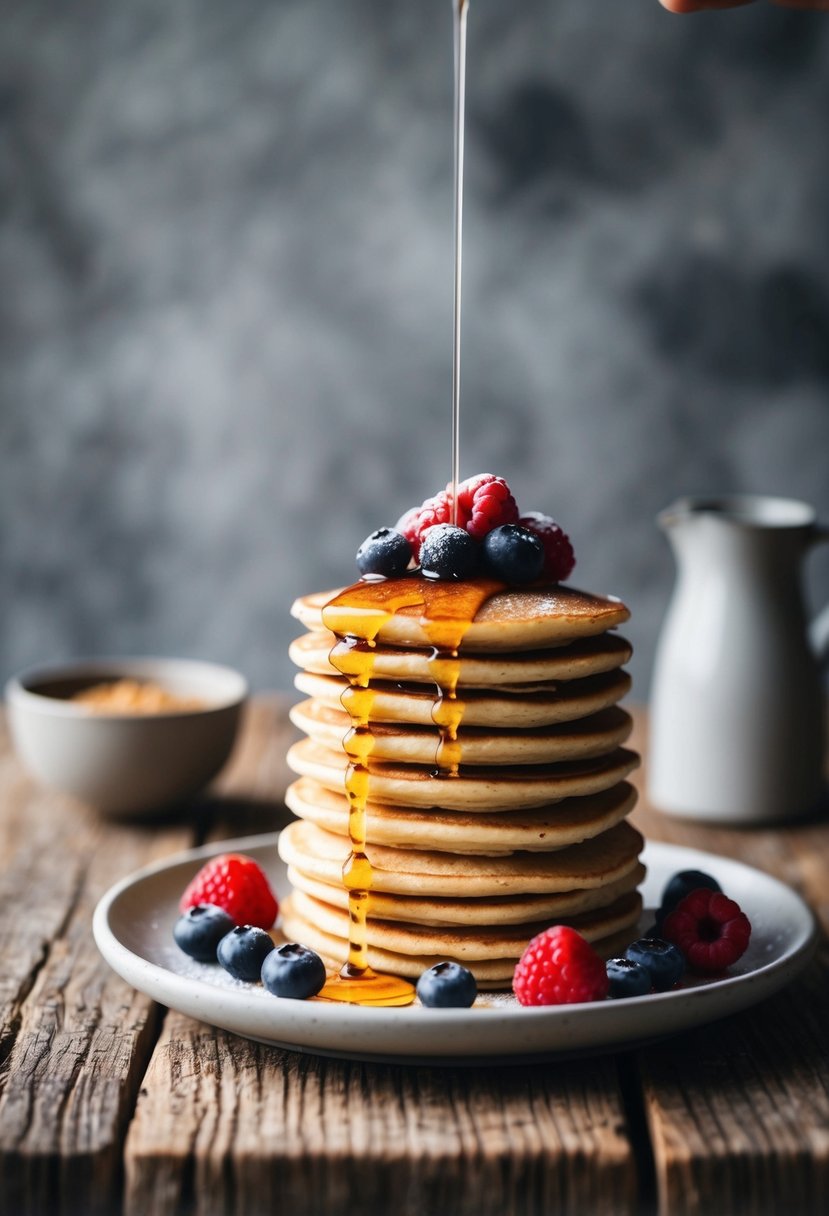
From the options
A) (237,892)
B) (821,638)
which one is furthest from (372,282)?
(237,892)

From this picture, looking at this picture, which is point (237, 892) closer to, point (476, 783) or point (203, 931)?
point (203, 931)

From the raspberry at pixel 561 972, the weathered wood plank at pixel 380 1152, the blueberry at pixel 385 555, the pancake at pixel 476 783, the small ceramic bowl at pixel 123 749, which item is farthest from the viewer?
the small ceramic bowl at pixel 123 749

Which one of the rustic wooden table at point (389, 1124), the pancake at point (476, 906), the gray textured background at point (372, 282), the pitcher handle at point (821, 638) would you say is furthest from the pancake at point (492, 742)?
the gray textured background at point (372, 282)

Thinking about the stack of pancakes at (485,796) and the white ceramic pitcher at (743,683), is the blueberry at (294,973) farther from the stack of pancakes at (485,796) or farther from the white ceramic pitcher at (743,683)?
the white ceramic pitcher at (743,683)

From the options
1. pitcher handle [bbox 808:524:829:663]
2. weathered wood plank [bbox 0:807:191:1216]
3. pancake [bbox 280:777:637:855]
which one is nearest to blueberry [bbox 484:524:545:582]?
pancake [bbox 280:777:637:855]

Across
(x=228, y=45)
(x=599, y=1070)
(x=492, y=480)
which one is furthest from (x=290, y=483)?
(x=599, y=1070)
